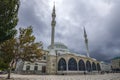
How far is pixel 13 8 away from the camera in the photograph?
11852 mm

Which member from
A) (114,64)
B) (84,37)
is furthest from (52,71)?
(114,64)

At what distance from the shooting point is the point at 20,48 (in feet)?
70.1

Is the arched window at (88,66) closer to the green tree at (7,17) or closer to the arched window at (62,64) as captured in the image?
the arched window at (62,64)

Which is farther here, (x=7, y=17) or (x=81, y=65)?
(x=81, y=65)

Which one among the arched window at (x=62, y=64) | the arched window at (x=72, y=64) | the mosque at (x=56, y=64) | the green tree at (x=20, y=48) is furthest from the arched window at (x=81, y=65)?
the green tree at (x=20, y=48)

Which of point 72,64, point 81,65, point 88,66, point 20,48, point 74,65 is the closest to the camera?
point 20,48

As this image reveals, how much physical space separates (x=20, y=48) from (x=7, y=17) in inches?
407

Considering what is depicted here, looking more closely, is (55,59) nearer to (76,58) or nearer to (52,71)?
(52,71)

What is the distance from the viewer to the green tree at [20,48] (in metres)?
20.4

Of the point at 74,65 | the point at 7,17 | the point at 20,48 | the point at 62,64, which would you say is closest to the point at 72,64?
the point at 74,65

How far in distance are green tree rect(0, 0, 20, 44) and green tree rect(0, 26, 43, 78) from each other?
821cm

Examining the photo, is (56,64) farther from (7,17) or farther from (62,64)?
(7,17)

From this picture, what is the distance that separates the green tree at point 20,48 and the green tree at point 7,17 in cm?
821

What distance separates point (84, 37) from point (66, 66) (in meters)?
25.0
